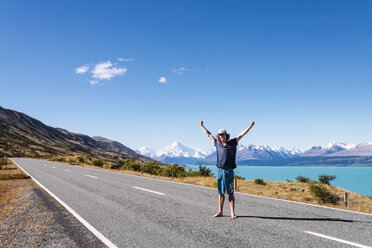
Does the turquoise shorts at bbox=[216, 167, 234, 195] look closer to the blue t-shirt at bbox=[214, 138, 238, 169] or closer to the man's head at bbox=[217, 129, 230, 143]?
the blue t-shirt at bbox=[214, 138, 238, 169]

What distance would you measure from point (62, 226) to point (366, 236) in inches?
252

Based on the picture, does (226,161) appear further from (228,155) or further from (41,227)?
(41,227)

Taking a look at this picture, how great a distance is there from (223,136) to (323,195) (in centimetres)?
1589

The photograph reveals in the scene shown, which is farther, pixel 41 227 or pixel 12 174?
pixel 12 174

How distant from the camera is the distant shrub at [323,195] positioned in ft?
58.0

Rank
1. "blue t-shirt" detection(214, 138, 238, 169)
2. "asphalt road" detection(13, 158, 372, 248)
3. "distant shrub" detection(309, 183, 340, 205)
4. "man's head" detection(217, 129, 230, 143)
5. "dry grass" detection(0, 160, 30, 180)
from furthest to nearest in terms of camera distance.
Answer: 1. "distant shrub" detection(309, 183, 340, 205)
2. "dry grass" detection(0, 160, 30, 180)
3. "man's head" detection(217, 129, 230, 143)
4. "blue t-shirt" detection(214, 138, 238, 169)
5. "asphalt road" detection(13, 158, 372, 248)

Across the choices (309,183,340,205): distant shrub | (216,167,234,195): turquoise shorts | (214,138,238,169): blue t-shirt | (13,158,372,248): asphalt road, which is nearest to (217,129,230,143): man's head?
(214,138,238,169): blue t-shirt

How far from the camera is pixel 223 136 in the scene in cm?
645

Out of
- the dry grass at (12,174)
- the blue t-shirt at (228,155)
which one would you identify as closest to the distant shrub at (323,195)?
the blue t-shirt at (228,155)

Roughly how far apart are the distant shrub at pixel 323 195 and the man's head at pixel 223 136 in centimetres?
1470

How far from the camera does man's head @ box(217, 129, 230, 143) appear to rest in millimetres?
6426

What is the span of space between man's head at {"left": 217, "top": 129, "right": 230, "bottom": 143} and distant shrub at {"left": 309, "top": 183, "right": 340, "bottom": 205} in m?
14.7

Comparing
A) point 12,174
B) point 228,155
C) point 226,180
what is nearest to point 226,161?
point 228,155

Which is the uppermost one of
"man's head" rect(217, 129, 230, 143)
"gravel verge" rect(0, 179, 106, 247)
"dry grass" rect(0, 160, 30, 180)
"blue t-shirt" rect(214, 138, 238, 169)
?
"man's head" rect(217, 129, 230, 143)
